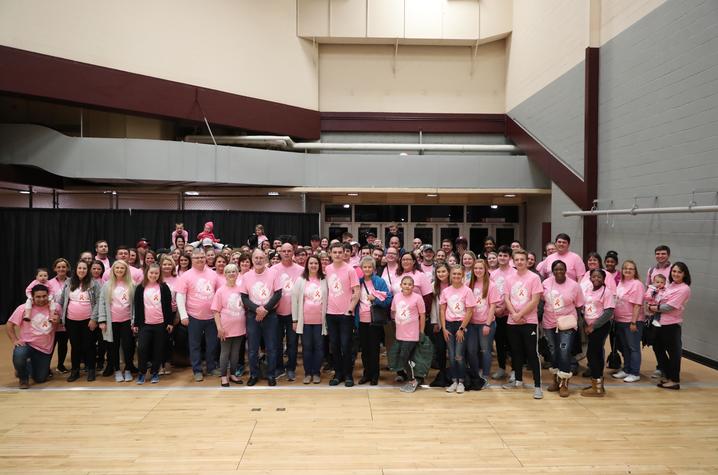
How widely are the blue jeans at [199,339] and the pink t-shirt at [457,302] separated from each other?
10.0 ft

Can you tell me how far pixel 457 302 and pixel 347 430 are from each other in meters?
2.05

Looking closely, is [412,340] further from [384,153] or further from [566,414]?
[384,153]

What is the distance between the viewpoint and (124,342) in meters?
6.35

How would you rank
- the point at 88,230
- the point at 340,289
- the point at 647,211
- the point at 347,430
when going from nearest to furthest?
the point at 347,430 → the point at 340,289 → the point at 647,211 → the point at 88,230

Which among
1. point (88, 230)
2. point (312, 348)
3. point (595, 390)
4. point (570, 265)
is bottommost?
point (595, 390)

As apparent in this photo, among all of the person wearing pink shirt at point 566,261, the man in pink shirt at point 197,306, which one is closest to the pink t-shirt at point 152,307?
the man in pink shirt at point 197,306

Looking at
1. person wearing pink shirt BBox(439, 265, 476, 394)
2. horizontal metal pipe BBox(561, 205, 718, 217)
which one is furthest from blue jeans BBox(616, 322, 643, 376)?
person wearing pink shirt BBox(439, 265, 476, 394)

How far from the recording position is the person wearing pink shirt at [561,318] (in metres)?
5.72

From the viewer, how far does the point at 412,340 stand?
5895 millimetres

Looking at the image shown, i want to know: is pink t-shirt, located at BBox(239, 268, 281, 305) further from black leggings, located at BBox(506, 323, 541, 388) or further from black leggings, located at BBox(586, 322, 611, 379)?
black leggings, located at BBox(586, 322, 611, 379)

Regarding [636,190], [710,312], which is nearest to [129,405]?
[710,312]

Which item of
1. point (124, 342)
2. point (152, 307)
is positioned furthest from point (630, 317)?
point (124, 342)

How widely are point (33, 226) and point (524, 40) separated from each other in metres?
13.6

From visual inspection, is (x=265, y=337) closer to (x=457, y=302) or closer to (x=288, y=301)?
(x=288, y=301)
